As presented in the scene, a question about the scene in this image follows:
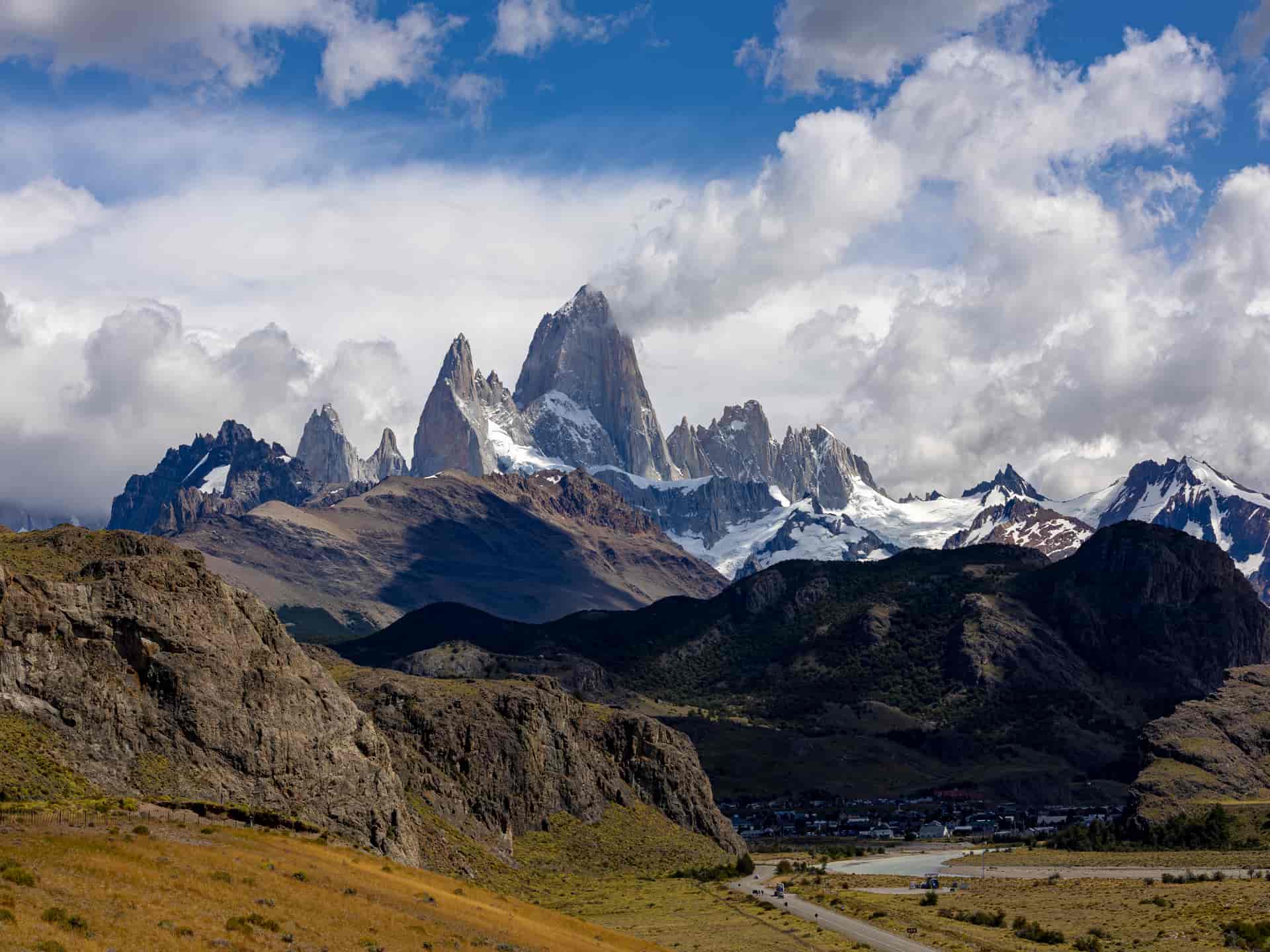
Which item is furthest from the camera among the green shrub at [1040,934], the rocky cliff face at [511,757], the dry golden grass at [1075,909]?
the rocky cliff face at [511,757]

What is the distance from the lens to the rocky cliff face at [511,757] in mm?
159000

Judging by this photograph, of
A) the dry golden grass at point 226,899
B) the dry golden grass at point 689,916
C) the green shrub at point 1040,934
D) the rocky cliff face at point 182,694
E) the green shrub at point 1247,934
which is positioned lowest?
the dry golden grass at point 689,916

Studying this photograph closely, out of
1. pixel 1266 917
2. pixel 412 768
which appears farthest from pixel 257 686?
pixel 1266 917

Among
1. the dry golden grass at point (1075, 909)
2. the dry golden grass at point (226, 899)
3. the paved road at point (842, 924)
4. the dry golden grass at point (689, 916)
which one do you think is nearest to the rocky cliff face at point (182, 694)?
the dry golden grass at point (689, 916)

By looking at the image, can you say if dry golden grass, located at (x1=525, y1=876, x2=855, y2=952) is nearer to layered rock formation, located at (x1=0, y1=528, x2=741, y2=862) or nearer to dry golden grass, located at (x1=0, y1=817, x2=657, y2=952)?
layered rock formation, located at (x1=0, y1=528, x2=741, y2=862)

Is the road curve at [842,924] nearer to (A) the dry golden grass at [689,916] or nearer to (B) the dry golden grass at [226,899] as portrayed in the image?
(A) the dry golden grass at [689,916]

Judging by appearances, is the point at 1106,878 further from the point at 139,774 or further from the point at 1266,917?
the point at 139,774

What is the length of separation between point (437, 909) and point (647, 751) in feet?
393

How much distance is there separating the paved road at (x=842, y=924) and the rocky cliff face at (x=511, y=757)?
75.8 feet

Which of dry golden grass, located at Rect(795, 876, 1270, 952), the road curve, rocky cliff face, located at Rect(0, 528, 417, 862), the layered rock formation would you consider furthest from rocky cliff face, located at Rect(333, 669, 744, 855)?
rocky cliff face, located at Rect(0, 528, 417, 862)

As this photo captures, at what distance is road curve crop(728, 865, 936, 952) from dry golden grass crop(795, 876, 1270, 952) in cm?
168

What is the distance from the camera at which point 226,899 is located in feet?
210

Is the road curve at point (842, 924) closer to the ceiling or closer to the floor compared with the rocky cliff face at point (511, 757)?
closer to the floor

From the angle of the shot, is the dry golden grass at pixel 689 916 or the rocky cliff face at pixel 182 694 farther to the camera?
the dry golden grass at pixel 689 916
